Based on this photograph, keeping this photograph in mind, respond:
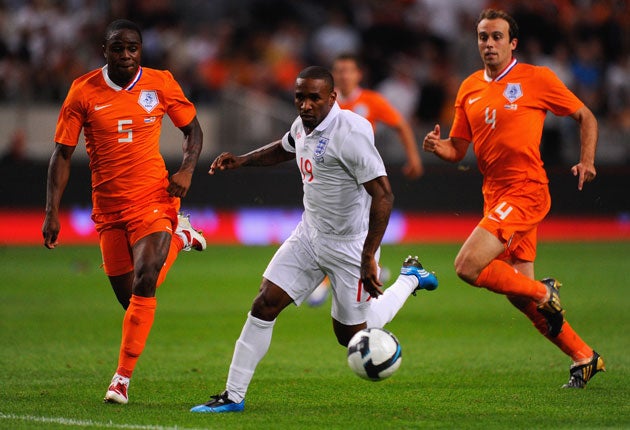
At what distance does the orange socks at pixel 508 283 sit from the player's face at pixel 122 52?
9.32 ft

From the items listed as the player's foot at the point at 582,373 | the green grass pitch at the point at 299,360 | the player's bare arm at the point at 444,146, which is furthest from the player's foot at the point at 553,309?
the player's bare arm at the point at 444,146

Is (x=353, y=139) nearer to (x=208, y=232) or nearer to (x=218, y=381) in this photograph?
(x=218, y=381)

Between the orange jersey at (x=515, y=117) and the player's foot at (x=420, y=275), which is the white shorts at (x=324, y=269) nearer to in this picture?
the player's foot at (x=420, y=275)

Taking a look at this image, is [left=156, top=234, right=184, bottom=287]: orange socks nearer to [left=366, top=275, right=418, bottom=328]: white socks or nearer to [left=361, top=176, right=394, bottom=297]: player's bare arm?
[left=366, top=275, right=418, bottom=328]: white socks

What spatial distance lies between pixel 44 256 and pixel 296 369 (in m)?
9.93

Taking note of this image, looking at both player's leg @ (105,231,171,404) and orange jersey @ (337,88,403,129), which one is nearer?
A: player's leg @ (105,231,171,404)

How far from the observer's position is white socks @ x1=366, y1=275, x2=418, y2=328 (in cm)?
704

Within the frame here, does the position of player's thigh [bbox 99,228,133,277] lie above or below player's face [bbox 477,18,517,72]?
below

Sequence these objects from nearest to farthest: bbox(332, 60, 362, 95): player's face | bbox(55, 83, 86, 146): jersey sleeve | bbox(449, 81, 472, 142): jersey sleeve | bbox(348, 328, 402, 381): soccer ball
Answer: bbox(348, 328, 402, 381): soccer ball, bbox(55, 83, 86, 146): jersey sleeve, bbox(449, 81, 472, 142): jersey sleeve, bbox(332, 60, 362, 95): player's face

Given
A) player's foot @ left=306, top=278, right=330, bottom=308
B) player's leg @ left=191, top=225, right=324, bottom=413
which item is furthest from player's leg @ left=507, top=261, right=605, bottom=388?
player's foot @ left=306, top=278, right=330, bottom=308

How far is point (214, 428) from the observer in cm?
621

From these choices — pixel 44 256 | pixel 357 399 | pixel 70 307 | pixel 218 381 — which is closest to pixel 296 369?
pixel 218 381

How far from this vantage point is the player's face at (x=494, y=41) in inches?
311

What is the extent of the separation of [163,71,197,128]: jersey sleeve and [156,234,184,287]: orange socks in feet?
2.77
